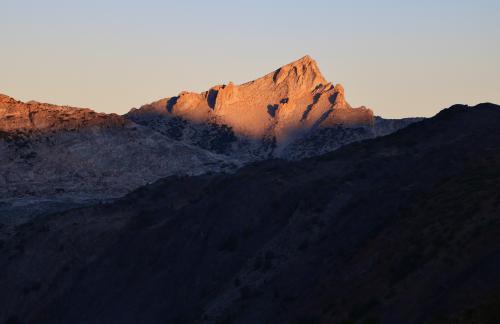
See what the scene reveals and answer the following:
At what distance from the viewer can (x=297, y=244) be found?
7375 centimetres

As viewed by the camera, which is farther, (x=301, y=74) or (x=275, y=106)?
(x=301, y=74)

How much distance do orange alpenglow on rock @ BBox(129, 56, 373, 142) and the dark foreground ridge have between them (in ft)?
161

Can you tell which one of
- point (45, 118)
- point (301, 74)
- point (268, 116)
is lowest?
point (268, 116)

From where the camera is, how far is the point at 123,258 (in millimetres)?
87312

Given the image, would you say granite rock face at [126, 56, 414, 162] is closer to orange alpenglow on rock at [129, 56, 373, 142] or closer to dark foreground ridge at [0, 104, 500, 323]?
orange alpenglow on rock at [129, 56, 373, 142]

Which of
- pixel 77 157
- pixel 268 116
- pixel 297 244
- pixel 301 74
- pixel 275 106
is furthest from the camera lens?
pixel 301 74

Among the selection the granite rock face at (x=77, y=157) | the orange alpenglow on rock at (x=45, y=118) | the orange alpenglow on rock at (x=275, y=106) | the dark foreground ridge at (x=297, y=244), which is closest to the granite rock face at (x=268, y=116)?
the orange alpenglow on rock at (x=275, y=106)

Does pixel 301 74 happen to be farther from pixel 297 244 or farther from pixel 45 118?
pixel 297 244

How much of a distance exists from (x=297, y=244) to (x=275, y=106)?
88.5 meters

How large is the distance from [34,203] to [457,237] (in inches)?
2786

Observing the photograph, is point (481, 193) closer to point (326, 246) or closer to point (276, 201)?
point (326, 246)

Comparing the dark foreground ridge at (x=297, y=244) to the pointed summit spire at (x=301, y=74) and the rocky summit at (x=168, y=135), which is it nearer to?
the rocky summit at (x=168, y=135)

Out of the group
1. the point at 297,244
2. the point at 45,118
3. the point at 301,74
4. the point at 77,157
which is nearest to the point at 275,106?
the point at 301,74

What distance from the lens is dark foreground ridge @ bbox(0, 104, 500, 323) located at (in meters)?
51.5
